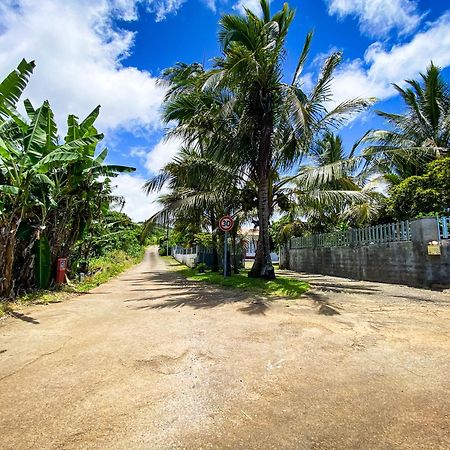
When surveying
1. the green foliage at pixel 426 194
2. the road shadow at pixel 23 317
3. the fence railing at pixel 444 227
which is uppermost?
the green foliage at pixel 426 194

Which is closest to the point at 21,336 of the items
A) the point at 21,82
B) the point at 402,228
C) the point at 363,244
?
the point at 21,82

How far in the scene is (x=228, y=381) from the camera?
10.3 ft

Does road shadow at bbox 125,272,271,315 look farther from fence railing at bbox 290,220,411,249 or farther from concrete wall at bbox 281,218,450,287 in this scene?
fence railing at bbox 290,220,411,249

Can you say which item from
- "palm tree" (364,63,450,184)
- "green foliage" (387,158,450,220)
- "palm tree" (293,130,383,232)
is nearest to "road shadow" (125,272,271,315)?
"palm tree" (293,130,383,232)

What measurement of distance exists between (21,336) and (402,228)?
9.83 metres

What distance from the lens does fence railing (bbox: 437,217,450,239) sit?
27.9ft

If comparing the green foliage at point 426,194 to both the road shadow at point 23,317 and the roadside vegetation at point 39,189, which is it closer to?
the roadside vegetation at point 39,189

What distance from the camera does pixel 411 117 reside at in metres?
17.5

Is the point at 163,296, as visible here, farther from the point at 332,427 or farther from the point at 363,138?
the point at 363,138

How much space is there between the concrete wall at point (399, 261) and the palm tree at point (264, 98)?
12.0ft

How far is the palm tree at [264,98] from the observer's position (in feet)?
30.7

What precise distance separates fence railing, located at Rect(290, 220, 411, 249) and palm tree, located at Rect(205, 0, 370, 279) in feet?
12.4

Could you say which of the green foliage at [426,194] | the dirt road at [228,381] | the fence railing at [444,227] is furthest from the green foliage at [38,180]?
the green foliage at [426,194]

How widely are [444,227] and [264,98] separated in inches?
252
